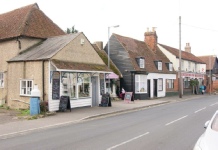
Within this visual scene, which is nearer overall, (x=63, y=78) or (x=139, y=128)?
(x=139, y=128)

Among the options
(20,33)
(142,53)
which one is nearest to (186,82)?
(142,53)

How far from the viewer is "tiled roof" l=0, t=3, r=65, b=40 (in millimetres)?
22312

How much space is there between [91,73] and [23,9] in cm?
989

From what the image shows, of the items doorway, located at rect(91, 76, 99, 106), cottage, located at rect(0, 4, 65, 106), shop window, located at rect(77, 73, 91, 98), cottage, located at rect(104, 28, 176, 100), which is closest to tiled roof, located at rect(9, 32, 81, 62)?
cottage, located at rect(0, 4, 65, 106)

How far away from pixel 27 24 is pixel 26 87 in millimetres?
6015

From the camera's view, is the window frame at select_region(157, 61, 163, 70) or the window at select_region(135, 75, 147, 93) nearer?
the window at select_region(135, 75, 147, 93)

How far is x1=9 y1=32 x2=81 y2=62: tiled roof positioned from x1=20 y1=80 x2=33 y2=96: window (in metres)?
1.64

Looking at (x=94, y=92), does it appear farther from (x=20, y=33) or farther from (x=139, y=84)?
(x=139, y=84)

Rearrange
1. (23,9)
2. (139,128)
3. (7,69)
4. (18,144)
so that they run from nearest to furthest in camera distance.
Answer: (18,144) < (139,128) < (7,69) < (23,9)

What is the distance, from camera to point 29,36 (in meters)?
21.8

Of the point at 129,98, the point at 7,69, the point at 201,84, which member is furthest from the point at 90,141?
the point at 201,84

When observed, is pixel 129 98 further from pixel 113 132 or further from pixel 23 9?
pixel 113 132

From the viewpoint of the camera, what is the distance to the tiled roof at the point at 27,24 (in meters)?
22.3

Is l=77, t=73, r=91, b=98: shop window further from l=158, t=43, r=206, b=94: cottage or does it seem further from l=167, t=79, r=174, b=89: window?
l=158, t=43, r=206, b=94: cottage
